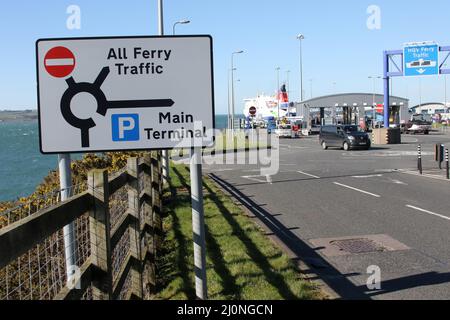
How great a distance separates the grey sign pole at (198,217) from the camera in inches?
158

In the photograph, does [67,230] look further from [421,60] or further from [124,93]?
[421,60]

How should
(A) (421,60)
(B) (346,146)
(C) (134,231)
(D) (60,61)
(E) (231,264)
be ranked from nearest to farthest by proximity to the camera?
(D) (60,61), (C) (134,231), (E) (231,264), (B) (346,146), (A) (421,60)

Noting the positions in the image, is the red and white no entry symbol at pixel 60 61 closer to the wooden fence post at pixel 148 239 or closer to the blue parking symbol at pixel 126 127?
the blue parking symbol at pixel 126 127

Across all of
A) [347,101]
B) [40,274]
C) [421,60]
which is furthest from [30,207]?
[347,101]

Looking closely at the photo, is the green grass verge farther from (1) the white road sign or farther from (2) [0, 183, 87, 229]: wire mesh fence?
(1) the white road sign

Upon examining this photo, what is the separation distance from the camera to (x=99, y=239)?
399cm

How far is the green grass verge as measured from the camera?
20.1 ft

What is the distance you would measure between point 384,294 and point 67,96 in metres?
4.38

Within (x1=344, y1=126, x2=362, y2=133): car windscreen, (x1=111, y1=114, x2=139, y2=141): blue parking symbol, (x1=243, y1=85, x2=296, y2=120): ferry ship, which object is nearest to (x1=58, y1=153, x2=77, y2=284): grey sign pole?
(x1=111, y1=114, x2=139, y2=141): blue parking symbol

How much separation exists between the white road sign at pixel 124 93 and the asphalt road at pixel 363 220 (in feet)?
11.5

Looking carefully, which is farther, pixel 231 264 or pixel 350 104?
pixel 350 104

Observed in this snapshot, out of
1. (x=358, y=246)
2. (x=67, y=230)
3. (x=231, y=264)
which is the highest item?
(x=67, y=230)

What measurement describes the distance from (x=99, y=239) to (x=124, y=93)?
1064mm

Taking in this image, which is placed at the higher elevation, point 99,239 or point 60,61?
point 60,61
